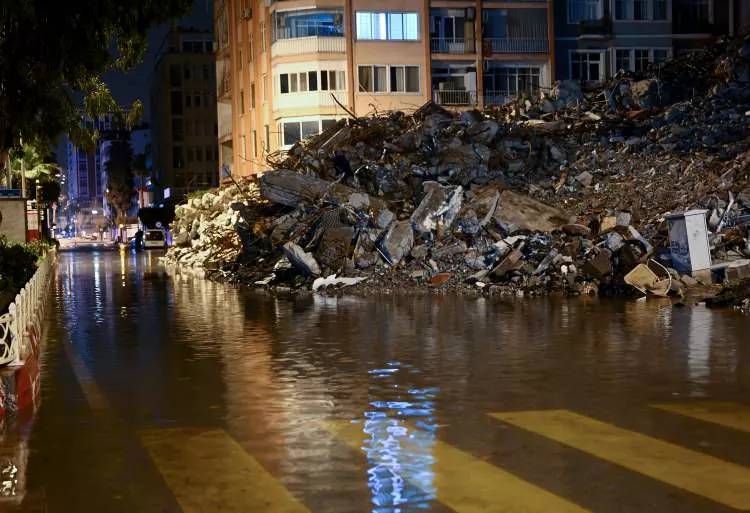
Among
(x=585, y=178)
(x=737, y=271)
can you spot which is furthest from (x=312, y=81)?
(x=737, y=271)

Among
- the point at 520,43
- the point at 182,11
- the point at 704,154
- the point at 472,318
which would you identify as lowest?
the point at 472,318

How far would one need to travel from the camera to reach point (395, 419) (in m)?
10.2

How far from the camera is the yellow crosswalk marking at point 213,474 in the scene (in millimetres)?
7180

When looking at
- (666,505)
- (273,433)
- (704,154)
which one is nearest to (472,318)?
(273,433)

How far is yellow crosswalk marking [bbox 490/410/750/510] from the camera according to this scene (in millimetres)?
7402

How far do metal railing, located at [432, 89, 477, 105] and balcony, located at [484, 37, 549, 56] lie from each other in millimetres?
2531

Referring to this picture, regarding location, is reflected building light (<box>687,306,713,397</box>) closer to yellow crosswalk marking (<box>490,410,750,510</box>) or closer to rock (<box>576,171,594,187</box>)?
yellow crosswalk marking (<box>490,410,750,510</box>)

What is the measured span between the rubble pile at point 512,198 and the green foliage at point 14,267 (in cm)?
617

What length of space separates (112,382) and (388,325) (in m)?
7.05

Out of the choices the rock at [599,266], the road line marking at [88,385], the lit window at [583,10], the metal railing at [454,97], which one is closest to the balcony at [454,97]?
the metal railing at [454,97]

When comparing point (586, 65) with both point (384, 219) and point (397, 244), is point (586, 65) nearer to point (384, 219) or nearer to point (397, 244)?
point (384, 219)

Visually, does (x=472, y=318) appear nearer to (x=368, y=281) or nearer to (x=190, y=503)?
(x=368, y=281)

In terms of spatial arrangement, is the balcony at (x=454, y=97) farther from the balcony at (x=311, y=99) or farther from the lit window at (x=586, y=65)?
the lit window at (x=586, y=65)

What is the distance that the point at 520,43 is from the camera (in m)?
61.0
